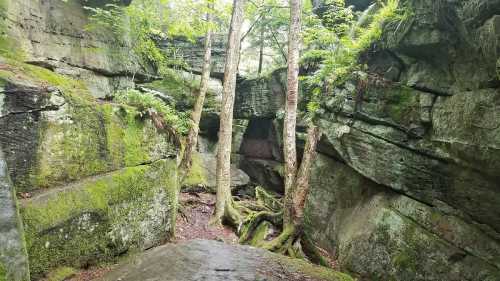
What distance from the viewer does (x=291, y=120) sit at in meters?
10.0

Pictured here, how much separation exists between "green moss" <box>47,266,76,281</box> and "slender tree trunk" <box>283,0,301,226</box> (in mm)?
5169

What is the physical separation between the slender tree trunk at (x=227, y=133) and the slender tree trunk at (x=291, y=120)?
2.40 metres

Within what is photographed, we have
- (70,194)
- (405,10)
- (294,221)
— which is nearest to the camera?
(70,194)

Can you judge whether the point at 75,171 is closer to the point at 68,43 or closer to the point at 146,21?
the point at 68,43

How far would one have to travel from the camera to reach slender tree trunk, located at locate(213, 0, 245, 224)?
1173 cm

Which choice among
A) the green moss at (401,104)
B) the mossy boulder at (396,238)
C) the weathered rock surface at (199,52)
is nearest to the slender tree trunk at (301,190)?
the mossy boulder at (396,238)

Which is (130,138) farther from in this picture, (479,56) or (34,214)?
(479,56)

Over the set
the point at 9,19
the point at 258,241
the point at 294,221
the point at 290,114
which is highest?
the point at 9,19

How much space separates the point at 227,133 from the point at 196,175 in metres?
5.05

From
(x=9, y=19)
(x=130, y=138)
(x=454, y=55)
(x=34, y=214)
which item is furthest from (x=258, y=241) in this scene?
(x=9, y=19)

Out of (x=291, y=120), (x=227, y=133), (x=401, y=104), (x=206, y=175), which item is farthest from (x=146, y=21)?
(x=401, y=104)

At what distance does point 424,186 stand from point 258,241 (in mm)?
4698

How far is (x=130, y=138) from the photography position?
7871 millimetres

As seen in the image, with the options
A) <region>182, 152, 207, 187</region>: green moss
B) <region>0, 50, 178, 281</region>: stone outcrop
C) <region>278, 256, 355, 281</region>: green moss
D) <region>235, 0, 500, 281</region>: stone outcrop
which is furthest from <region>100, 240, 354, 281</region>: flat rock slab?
<region>182, 152, 207, 187</region>: green moss
